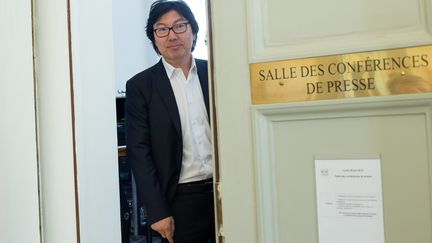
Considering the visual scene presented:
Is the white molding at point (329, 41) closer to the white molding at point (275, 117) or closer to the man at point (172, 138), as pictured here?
the white molding at point (275, 117)

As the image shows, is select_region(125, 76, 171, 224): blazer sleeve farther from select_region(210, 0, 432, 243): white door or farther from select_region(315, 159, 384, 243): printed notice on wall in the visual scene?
select_region(315, 159, 384, 243): printed notice on wall

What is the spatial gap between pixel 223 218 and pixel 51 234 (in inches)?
16.2

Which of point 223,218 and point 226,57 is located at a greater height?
point 226,57

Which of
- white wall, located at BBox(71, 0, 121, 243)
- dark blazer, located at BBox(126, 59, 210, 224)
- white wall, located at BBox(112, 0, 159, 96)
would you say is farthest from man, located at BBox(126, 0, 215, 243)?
white wall, located at BBox(112, 0, 159, 96)

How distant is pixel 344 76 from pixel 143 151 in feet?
2.57

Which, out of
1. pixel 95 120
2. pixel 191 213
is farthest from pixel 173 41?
pixel 191 213

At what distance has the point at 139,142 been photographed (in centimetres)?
139

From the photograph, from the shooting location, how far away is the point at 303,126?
0.86 meters

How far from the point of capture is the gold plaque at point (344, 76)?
30.7 inches

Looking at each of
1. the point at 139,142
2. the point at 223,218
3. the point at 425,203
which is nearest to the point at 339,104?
the point at 425,203

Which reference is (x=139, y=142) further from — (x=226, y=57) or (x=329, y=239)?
(x=329, y=239)

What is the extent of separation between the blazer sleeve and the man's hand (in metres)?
0.01

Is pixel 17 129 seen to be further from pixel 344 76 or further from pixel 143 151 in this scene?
pixel 344 76

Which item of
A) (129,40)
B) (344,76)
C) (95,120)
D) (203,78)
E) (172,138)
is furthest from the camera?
(129,40)
